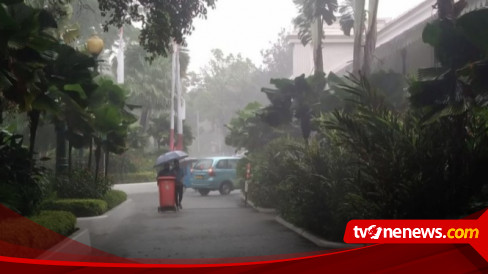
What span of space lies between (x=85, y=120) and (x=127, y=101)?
0.79 meters

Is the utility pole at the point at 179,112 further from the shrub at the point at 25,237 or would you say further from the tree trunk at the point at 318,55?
the tree trunk at the point at 318,55

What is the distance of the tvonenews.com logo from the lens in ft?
10.1

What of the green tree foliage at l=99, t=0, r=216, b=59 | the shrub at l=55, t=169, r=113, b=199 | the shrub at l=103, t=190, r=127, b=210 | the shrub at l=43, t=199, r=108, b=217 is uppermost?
the green tree foliage at l=99, t=0, r=216, b=59

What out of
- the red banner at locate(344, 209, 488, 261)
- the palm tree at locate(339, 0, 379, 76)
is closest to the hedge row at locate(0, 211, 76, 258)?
the red banner at locate(344, 209, 488, 261)

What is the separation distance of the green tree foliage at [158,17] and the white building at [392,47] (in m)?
0.85

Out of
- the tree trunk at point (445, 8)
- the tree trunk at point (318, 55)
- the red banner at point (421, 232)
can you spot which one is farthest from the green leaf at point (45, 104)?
the tree trunk at point (445, 8)

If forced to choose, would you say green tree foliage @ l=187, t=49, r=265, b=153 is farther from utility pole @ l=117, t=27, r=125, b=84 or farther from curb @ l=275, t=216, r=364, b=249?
curb @ l=275, t=216, r=364, b=249

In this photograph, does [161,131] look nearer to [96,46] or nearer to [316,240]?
[96,46]

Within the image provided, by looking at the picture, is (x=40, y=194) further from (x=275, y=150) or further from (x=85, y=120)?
(x=275, y=150)

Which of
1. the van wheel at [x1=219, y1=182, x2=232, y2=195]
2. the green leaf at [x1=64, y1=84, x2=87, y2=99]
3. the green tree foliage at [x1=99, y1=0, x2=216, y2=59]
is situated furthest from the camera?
the van wheel at [x1=219, y1=182, x2=232, y2=195]

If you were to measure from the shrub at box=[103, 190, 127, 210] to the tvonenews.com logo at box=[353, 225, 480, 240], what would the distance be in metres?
1.43

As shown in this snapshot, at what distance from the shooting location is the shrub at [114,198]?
3.38 metres

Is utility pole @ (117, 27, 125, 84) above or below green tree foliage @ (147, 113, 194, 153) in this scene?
above

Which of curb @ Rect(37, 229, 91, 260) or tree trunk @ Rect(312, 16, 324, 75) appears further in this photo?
tree trunk @ Rect(312, 16, 324, 75)
